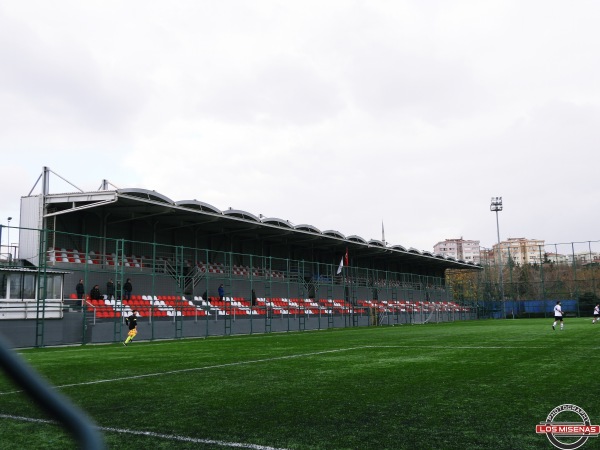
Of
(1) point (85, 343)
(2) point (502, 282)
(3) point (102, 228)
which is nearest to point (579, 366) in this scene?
(1) point (85, 343)

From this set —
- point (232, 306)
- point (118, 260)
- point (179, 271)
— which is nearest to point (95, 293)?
point (118, 260)

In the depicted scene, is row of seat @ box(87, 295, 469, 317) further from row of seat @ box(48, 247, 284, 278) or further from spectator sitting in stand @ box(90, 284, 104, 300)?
row of seat @ box(48, 247, 284, 278)

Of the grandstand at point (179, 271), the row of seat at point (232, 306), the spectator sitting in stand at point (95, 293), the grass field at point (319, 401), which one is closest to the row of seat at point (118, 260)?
the grandstand at point (179, 271)

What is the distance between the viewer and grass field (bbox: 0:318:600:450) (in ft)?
→ 20.4

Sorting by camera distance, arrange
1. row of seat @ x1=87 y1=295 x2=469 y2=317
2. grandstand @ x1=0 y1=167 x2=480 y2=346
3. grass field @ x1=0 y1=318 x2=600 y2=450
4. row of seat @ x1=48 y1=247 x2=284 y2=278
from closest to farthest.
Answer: grass field @ x1=0 y1=318 x2=600 y2=450 < grandstand @ x1=0 y1=167 x2=480 y2=346 < row of seat @ x1=87 y1=295 x2=469 y2=317 < row of seat @ x1=48 y1=247 x2=284 y2=278

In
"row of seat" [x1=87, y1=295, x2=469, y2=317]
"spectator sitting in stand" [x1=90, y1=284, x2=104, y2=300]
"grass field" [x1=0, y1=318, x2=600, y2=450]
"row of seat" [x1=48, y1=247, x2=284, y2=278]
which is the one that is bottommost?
"grass field" [x1=0, y1=318, x2=600, y2=450]

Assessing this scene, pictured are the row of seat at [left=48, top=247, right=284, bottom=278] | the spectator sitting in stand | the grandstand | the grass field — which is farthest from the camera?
the row of seat at [left=48, top=247, right=284, bottom=278]

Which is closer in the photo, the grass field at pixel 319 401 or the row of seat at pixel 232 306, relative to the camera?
the grass field at pixel 319 401

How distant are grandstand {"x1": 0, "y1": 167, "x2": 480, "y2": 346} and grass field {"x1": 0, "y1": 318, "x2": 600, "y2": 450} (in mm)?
11729

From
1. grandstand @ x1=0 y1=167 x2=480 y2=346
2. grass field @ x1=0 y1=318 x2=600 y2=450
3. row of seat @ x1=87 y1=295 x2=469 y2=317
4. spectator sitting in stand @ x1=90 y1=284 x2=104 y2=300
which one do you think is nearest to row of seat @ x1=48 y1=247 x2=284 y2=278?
grandstand @ x1=0 y1=167 x2=480 y2=346

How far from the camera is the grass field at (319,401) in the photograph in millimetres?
6215

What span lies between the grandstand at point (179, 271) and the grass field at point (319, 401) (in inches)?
462

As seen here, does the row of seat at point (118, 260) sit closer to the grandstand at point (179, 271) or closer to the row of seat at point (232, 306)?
the grandstand at point (179, 271)

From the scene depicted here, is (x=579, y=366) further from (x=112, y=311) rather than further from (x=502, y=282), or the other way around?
(x=502, y=282)
